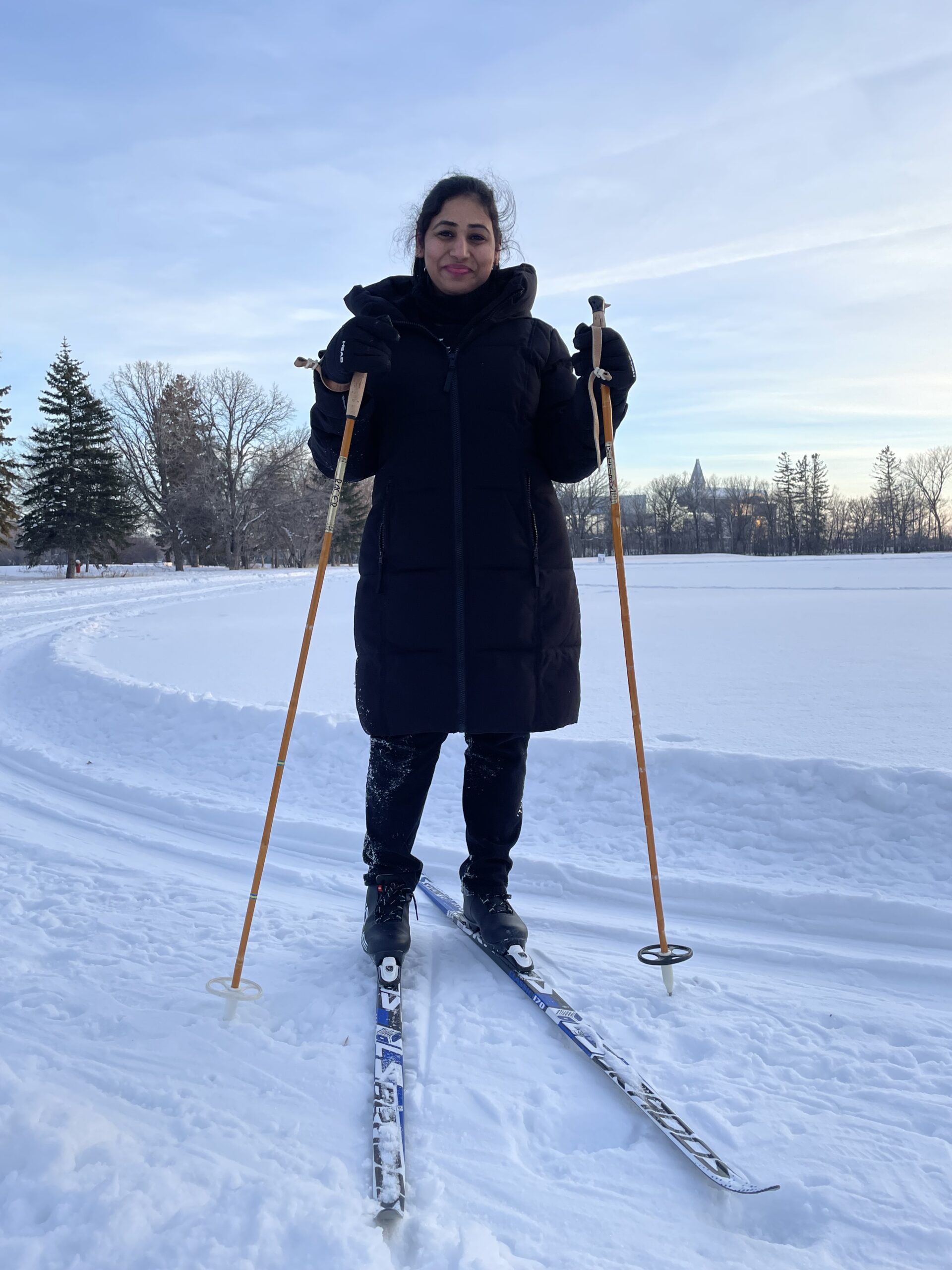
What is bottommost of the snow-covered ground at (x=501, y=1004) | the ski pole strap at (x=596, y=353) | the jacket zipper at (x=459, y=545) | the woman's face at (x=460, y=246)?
the snow-covered ground at (x=501, y=1004)

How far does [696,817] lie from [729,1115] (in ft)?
5.74

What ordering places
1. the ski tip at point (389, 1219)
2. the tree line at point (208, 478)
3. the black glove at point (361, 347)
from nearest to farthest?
the ski tip at point (389, 1219) < the black glove at point (361, 347) < the tree line at point (208, 478)

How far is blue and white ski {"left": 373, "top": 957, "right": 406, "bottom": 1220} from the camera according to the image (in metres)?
1.47

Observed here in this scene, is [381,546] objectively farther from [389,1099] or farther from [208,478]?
[208,478]

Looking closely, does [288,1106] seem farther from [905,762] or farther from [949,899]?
[905,762]

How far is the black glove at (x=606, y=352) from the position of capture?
2244mm

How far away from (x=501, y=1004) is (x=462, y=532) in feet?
4.21

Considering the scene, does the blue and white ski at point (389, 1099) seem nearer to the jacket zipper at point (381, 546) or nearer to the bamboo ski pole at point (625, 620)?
the bamboo ski pole at point (625, 620)

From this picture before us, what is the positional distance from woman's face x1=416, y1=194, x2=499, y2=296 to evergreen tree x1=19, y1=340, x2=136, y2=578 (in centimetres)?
2856

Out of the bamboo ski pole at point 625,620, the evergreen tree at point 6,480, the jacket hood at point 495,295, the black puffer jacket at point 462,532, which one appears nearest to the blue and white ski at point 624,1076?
the bamboo ski pole at point 625,620

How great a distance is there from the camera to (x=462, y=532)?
7.39 ft

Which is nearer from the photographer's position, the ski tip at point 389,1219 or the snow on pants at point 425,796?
the ski tip at point 389,1219

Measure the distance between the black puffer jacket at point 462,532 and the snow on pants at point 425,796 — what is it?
142 mm

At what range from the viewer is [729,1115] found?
1734mm
